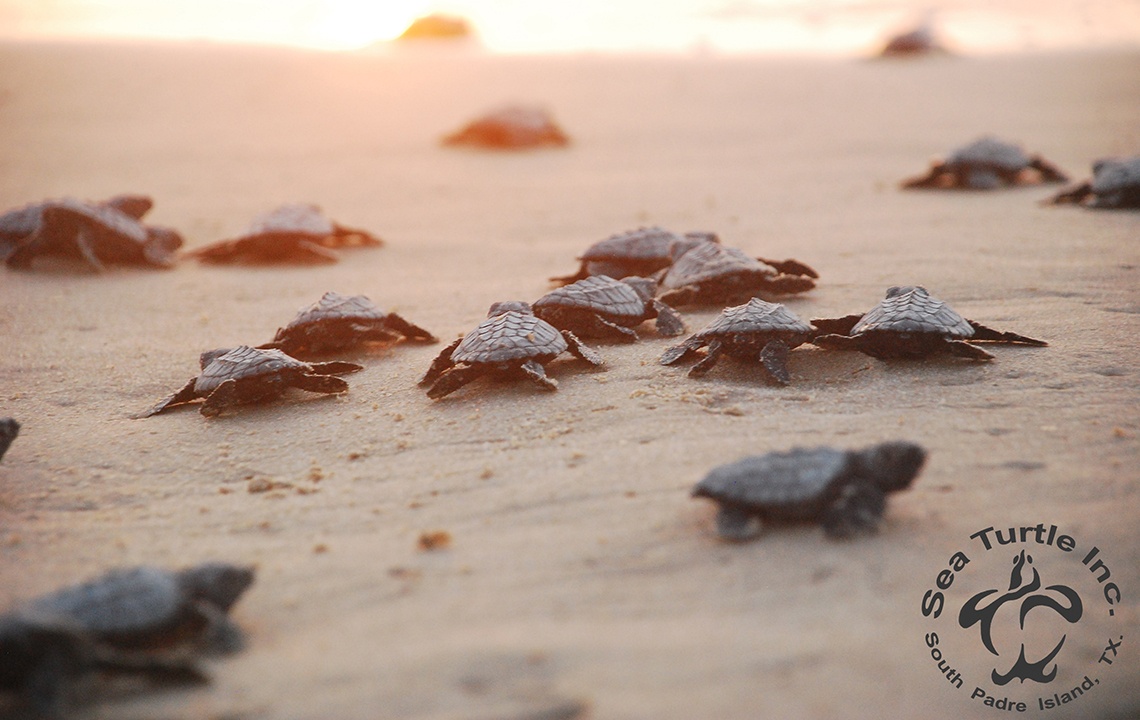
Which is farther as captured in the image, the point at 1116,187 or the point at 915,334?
the point at 1116,187

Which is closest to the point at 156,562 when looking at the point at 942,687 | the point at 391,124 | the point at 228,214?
the point at 942,687

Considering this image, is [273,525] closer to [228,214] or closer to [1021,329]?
[1021,329]

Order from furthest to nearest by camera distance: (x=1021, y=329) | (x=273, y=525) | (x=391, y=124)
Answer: (x=391, y=124) < (x=1021, y=329) < (x=273, y=525)

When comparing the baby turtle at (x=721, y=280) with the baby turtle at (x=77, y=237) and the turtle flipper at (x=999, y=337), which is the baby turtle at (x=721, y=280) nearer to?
the turtle flipper at (x=999, y=337)

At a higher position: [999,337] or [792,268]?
[792,268]

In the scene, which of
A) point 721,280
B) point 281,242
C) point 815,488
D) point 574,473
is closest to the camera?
point 815,488

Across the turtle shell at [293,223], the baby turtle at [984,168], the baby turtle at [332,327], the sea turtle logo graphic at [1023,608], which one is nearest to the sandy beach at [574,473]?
the sea turtle logo graphic at [1023,608]

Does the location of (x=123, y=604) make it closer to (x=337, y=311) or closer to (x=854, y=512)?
(x=854, y=512)

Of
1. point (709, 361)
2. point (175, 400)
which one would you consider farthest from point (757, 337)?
point (175, 400)
